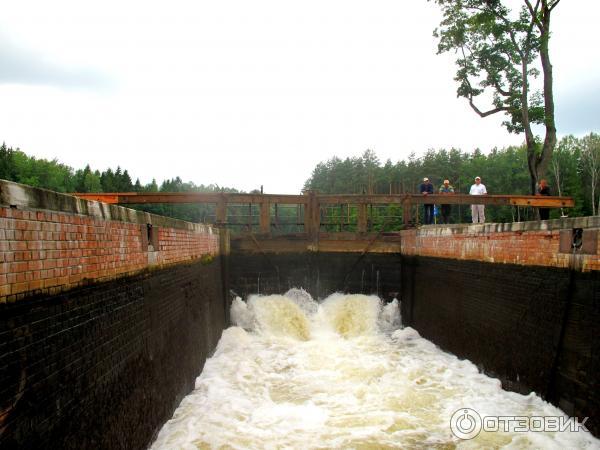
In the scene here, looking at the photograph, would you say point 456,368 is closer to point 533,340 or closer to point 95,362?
point 533,340

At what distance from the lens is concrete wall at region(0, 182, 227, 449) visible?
2.22m

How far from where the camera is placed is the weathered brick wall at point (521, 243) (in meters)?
4.44

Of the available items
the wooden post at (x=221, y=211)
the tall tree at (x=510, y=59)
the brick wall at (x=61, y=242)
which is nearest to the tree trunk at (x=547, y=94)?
the tall tree at (x=510, y=59)

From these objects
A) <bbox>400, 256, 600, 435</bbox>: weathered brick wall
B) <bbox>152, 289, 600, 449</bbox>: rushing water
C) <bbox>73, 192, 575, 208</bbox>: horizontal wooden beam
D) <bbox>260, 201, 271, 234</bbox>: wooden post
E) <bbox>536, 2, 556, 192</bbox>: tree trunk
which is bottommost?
<bbox>152, 289, 600, 449</bbox>: rushing water

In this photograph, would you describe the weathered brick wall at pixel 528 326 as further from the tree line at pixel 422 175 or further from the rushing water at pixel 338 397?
the tree line at pixel 422 175

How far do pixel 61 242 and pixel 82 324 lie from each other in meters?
0.55

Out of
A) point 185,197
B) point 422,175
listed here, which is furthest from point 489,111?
point 422,175

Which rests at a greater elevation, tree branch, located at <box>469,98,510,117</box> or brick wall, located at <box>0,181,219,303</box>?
tree branch, located at <box>469,98,510,117</box>

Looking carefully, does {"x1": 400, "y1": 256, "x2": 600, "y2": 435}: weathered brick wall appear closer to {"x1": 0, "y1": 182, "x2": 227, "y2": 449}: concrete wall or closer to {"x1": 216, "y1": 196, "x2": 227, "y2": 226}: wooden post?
{"x1": 0, "y1": 182, "x2": 227, "y2": 449}: concrete wall

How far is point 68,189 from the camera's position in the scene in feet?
243

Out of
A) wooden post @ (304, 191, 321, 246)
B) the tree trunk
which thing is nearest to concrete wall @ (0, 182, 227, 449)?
wooden post @ (304, 191, 321, 246)

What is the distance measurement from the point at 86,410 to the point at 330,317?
323 inches

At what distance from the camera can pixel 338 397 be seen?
614 centimetres

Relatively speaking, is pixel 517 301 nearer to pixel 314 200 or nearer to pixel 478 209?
pixel 478 209
